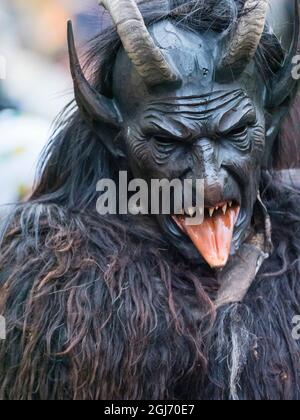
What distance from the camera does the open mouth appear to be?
1.91 meters

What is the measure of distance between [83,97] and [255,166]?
0.37m

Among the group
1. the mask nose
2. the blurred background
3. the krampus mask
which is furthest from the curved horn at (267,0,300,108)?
the blurred background

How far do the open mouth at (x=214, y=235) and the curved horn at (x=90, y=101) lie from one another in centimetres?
25

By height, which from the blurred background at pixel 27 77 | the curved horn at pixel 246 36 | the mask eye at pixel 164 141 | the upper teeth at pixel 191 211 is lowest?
the upper teeth at pixel 191 211

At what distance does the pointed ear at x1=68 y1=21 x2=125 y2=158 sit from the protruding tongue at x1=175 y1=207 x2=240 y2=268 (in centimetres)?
24

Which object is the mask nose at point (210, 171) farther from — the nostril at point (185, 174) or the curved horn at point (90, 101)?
the curved horn at point (90, 101)

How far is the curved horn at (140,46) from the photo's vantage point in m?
1.87

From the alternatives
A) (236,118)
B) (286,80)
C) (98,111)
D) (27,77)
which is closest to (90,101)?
(98,111)

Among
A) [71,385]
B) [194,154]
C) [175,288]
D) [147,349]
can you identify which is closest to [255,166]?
[194,154]

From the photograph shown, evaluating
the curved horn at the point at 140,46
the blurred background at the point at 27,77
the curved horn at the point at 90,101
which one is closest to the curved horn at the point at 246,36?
the curved horn at the point at 140,46

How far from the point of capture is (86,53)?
214 cm

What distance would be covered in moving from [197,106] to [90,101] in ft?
0.74
